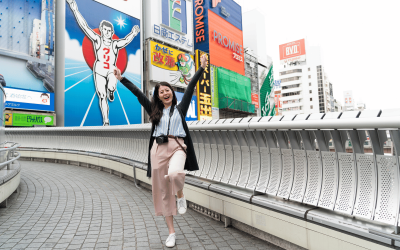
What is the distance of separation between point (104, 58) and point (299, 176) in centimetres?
2222

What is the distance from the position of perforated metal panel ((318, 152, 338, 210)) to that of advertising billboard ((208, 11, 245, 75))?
3319 cm

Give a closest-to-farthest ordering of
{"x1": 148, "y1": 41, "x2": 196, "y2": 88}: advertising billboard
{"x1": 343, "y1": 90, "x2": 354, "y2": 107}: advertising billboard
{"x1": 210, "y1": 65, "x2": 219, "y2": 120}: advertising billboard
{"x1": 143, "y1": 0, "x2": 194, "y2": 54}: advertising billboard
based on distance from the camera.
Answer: {"x1": 148, "y1": 41, "x2": 196, "y2": 88}: advertising billboard, {"x1": 143, "y1": 0, "x2": 194, "y2": 54}: advertising billboard, {"x1": 210, "y1": 65, "x2": 219, "y2": 120}: advertising billboard, {"x1": 343, "y1": 90, "x2": 354, "y2": 107}: advertising billboard

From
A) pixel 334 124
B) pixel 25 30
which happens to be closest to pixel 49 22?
pixel 25 30

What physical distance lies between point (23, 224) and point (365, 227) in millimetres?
4287

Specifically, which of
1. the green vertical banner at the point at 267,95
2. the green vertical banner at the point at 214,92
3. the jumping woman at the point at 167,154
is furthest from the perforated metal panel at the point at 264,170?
the green vertical banner at the point at 267,95

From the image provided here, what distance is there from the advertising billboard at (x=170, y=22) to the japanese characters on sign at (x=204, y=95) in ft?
8.27

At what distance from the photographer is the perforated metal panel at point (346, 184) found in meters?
2.56

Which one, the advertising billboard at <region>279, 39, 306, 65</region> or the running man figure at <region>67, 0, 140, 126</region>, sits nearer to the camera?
the running man figure at <region>67, 0, 140, 126</region>

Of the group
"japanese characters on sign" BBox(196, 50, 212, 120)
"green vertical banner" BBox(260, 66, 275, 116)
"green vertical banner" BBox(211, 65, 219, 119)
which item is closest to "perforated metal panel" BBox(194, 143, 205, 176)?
"japanese characters on sign" BBox(196, 50, 212, 120)

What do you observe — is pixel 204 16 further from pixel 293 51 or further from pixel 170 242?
pixel 293 51

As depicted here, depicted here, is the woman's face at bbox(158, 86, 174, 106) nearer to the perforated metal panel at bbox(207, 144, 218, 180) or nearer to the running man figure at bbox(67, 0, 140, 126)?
the perforated metal panel at bbox(207, 144, 218, 180)

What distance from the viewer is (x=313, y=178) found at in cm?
296

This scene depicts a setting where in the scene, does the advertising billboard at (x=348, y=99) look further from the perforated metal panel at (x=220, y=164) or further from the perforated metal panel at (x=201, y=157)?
the perforated metal panel at (x=220, y=164)

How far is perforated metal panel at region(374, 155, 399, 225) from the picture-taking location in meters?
2.24
